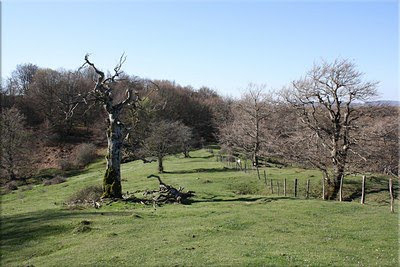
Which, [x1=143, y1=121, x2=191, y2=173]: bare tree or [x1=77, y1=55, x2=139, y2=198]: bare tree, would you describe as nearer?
[x1=77, y1=55, x2=139, y2=198]: bare tree

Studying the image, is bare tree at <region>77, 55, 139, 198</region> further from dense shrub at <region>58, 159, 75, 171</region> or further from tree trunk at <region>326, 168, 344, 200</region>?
dense shrub at <region>58, 159, 75, 171</region>

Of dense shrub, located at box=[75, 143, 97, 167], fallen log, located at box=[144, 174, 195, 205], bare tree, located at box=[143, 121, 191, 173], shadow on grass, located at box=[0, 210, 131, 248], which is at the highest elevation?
bare tree, located at box=[143, 121, 191, 173]

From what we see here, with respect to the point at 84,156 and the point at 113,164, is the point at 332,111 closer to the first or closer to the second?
the point at 113,164

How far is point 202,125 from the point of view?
108 meters

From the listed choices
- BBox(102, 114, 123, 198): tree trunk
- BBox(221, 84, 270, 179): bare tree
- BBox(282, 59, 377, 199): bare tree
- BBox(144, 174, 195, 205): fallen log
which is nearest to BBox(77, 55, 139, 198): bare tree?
BBox(102, 114, 123, 198): tree trunk

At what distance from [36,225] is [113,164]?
8.76 m

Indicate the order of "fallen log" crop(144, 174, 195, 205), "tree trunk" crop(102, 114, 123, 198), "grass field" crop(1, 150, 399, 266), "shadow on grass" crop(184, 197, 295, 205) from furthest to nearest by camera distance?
"shadow on grass" crop(184, 197, 295, 205) → "fallen log" crop(144, 174, 195, 205) → "tree trunk" crop(102, 114, 123, 198) → "grass field" crop(1, 150, 399, 266)

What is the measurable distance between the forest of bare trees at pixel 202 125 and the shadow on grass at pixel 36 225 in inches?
208

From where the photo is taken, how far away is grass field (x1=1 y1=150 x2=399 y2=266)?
646 inches

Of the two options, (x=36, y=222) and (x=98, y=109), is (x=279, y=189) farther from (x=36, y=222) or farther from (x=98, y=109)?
(x=98, y=109)

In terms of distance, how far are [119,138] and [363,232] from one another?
67.1 ft

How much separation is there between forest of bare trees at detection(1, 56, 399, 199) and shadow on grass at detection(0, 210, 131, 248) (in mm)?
5284

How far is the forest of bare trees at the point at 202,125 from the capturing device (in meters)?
38.6

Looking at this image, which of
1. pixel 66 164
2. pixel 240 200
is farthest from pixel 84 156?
pixel 240 200
